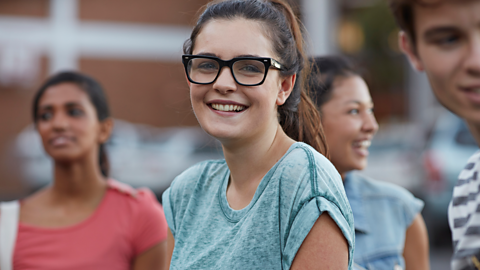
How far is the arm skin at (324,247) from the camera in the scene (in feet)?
4.94

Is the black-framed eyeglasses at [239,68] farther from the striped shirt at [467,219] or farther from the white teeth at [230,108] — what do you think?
the striped shirt at [467,219]

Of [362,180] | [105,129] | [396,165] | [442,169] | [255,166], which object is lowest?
[396,165]

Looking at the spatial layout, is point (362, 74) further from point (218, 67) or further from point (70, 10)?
point (70, 10)

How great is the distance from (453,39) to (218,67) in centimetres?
79

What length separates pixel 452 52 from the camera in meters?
1.19

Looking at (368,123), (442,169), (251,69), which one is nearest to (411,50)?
(251,69)

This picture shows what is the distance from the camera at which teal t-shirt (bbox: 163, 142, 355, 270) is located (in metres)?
1.54

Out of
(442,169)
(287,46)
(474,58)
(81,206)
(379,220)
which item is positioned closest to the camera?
(474,58)

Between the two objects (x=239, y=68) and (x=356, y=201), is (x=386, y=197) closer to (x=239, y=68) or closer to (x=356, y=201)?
(x=356, y=201)

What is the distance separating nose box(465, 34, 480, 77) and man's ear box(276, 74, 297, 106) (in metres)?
0.79

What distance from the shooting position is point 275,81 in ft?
5.95

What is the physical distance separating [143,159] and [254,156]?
28.1ft

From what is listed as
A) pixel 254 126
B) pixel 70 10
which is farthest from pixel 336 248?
pixel 70 10

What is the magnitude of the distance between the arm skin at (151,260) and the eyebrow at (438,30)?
200 centimetres
